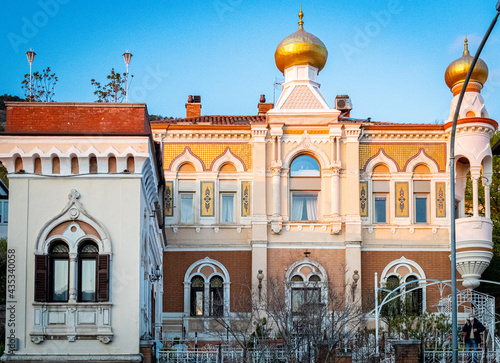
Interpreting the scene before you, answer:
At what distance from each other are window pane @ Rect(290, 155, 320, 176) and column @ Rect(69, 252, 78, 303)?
2285cm

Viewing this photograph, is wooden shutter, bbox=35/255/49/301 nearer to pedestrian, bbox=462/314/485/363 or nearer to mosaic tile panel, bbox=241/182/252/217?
pedestrian, bbox=462/314/485/363

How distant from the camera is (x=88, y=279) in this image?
29688 millimetres

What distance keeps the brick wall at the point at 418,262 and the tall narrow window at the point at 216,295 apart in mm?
6740

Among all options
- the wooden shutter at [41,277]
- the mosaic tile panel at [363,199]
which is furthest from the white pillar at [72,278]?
the mosaic tile panel at [363,199]

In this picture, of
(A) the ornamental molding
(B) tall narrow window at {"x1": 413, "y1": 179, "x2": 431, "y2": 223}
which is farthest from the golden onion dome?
(A) the ornamental molding

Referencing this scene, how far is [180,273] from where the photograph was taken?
50.6m

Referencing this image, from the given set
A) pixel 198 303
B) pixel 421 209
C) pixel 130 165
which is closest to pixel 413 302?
pixel 421 209

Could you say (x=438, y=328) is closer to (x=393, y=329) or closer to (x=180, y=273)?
(x=393, y=329)

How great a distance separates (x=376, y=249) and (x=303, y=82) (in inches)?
358

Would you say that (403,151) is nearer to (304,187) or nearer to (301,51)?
(304,187)

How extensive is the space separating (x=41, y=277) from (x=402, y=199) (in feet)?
84.5

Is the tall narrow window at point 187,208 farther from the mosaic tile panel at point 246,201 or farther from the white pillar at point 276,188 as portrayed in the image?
the white pillar at point 276,188

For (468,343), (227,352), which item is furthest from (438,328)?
(227,352)

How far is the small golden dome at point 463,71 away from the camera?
51.8m
